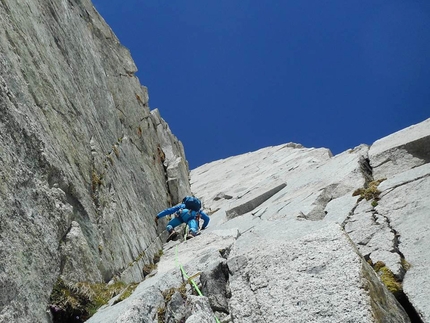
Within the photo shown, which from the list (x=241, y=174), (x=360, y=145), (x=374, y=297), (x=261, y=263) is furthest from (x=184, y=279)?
(x=241, y=174)

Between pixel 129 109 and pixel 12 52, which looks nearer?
pixel 12 52

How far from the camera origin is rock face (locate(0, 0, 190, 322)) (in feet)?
25.1

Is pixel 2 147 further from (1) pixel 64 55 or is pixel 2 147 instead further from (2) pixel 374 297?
(1) pixel 64 55

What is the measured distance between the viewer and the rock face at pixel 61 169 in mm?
7664

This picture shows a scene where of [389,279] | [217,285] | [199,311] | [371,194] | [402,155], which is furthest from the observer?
[402,155]

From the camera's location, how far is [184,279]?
838cm

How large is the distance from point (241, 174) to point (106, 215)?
25.2 m

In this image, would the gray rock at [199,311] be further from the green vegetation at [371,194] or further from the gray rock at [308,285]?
the green vegetation at [371,194]

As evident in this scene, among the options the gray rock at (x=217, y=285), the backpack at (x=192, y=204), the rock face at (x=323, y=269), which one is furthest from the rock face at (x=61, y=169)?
the gray rock at (x=217, y=285)

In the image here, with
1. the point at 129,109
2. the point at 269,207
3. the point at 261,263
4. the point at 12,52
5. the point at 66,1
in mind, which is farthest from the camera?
the point at 129,109

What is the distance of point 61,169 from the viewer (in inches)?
396

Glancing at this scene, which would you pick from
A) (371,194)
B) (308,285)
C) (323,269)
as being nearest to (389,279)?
(323,269)

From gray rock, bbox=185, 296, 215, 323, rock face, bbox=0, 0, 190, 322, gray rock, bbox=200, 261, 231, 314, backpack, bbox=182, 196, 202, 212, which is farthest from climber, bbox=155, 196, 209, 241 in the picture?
gray rock, bbox=185, 296, 215, 323

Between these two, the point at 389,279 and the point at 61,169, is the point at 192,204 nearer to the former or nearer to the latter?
the point at 61,169
